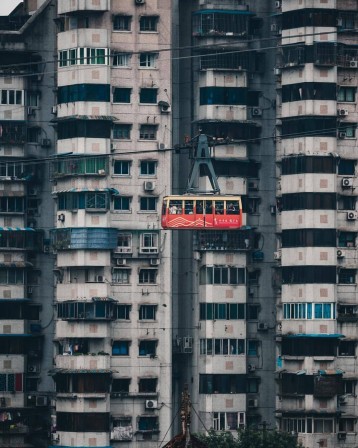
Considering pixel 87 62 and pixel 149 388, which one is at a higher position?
pixel 87 62

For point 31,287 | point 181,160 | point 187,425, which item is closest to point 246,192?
point 181,160

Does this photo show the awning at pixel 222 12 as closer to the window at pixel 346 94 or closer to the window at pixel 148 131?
the window at pixel 346 94

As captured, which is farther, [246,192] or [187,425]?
[246,192]

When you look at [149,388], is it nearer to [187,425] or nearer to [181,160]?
[181,160]

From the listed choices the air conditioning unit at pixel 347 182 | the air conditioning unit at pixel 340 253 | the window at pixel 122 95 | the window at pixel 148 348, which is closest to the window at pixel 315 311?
the air conditioning unit at pixel 340 253

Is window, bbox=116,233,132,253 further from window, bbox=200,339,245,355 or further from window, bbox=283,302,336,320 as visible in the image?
window, bbox=283,302,336,320

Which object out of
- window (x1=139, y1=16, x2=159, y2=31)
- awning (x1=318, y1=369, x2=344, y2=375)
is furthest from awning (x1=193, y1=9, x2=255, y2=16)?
awning (x1=318, y1=369, x2=344, y2=375)
